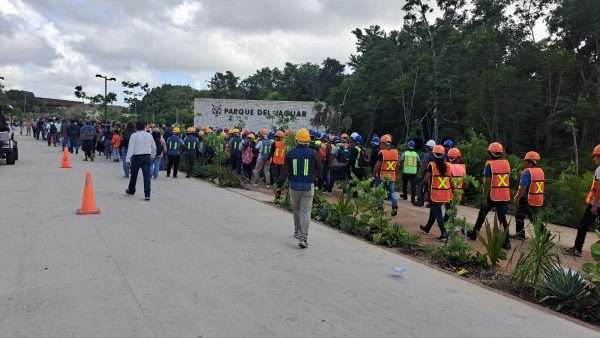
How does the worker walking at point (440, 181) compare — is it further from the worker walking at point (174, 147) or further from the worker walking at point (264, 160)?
the worker walking at point (174, 147)

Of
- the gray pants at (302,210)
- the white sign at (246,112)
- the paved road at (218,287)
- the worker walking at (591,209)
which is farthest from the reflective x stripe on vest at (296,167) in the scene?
the white sign at (246,112)

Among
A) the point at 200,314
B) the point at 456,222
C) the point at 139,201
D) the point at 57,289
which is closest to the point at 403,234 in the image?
the point at 456,222

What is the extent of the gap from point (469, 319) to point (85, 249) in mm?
4954

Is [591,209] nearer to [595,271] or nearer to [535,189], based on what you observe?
[535,189]

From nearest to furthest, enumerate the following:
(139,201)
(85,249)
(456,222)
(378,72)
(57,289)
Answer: (57,289) < (85,249) < (456,222) < (139,201) < (378,72)

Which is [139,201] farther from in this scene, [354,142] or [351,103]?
[351,103]

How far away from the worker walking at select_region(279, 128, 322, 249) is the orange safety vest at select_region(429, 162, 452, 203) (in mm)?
2215

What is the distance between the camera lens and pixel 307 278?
6.40 m

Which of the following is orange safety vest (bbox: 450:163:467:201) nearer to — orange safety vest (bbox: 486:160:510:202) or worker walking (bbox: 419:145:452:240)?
worker walking (bbox: 419:145:452:240)

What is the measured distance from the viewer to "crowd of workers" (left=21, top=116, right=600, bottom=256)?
27.2ft

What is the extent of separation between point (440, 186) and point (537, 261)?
3007mm

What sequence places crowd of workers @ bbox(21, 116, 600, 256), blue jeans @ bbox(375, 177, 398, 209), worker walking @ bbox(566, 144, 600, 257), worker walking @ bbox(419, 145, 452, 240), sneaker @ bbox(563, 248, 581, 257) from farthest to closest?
→ blue jeans @ bbox(375, 177, 398, 209) → worker walking @ bbox(419, 145, 452, 240) → sneaker @ bbox(563, 248, 581, 257) → crowd of workers @ bbox(21, 116, 600, 256) → worker walking @ bbox(566, 144, 600, 257)

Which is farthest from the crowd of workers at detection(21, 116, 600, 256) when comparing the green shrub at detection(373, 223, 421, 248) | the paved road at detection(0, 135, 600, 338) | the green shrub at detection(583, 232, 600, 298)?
the green shrub at detection(583, 232, 600, 298)

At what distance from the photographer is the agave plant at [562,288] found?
5.89m
